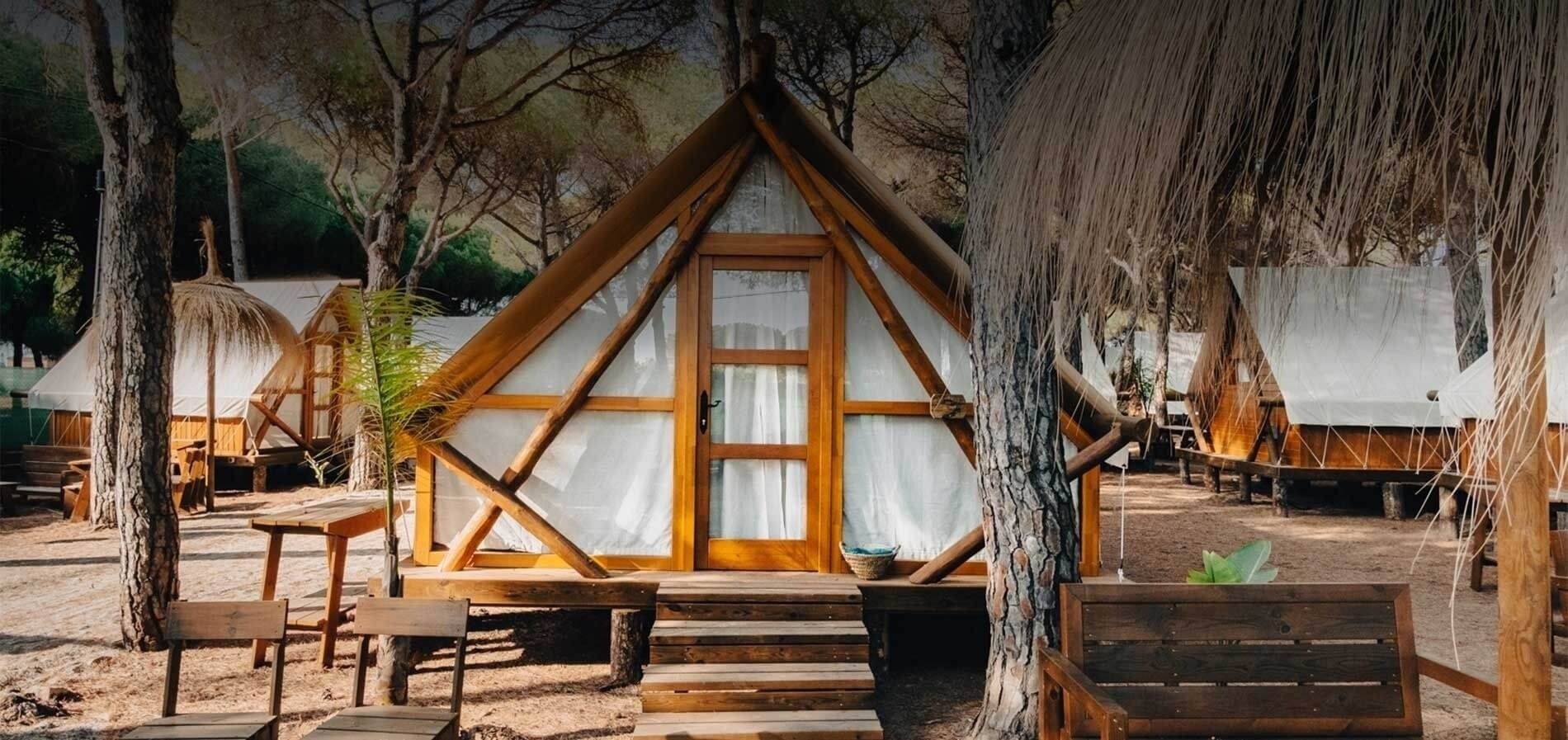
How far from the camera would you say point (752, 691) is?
178 inches

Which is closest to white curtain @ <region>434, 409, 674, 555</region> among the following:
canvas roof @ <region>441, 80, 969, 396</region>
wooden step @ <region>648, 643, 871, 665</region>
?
canvas roof @ <region>441, 80, 969, 396</region>

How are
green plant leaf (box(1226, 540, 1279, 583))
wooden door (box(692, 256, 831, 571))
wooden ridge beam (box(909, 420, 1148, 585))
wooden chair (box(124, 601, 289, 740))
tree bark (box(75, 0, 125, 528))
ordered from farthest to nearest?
tree bark (box(75, 0, 125, 528)), wooden door (box(692, 256, 831, 571)), wooden ridge beam (box(909, 420, 1148, 585)), green plant leaf (box(1226, 540, 1279, 583)), wooden chair (box(124, 601, 289, 740))

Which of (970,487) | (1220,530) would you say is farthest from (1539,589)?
(1220,530)

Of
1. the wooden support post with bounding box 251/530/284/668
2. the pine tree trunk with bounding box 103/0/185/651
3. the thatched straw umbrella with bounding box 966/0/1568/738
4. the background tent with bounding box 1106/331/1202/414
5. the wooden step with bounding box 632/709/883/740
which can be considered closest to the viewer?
the thatched straw umbrella with bounding box 966/0/1568/738

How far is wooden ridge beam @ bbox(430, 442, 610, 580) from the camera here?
5.37 m

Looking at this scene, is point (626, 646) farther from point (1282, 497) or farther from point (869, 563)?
point (1282, 497)

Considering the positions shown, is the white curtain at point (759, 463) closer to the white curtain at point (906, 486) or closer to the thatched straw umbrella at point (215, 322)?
the white curtain at point (906, 486)

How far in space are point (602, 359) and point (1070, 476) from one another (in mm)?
2733

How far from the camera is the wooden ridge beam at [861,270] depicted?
5.52m

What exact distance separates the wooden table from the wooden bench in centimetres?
366

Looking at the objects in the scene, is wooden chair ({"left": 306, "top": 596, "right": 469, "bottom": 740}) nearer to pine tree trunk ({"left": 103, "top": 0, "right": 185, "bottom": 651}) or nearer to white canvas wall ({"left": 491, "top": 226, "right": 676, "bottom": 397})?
white canvas wall ({"left": 491, "top": 226, "right": 676, "bottom": 397})

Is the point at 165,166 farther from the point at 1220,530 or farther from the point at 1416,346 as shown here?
the point at 1416,346

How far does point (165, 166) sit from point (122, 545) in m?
2.36

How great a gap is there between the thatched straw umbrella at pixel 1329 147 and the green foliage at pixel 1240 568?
1.99 m
